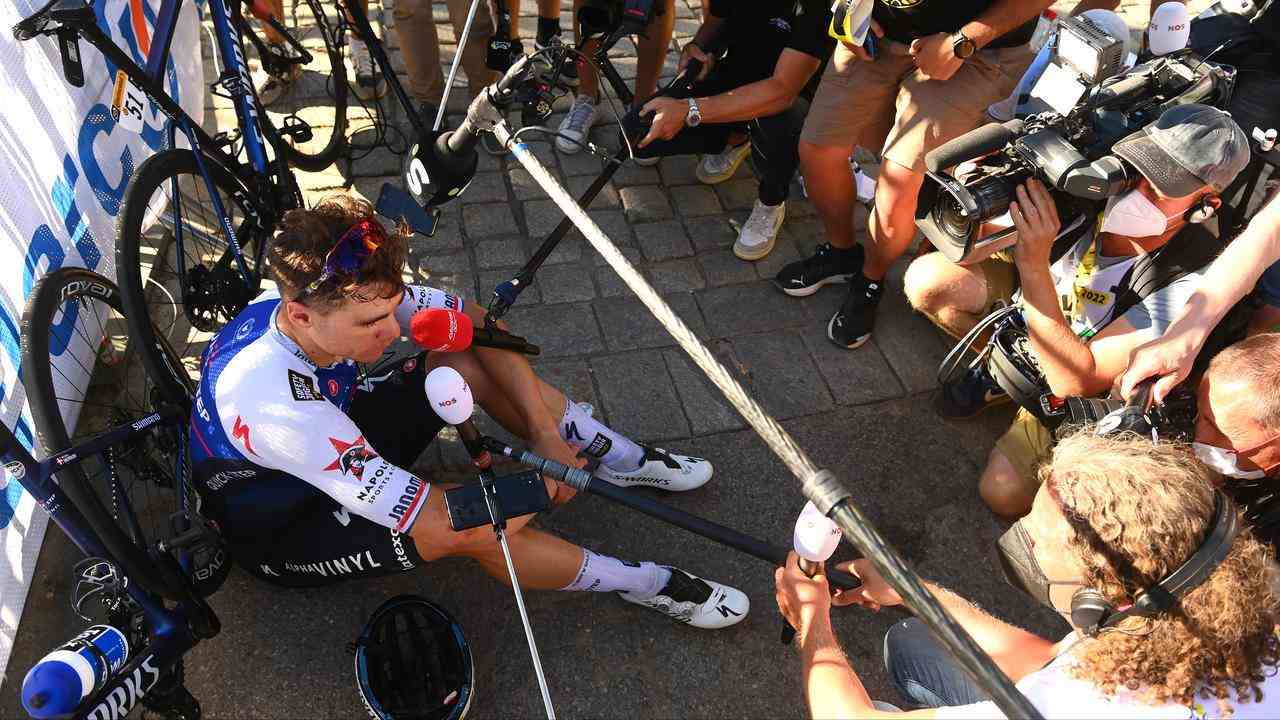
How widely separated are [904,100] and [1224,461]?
1.88m

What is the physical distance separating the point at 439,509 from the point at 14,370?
152cm

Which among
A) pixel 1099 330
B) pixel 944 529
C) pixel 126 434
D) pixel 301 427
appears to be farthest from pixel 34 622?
pixel 1099 330

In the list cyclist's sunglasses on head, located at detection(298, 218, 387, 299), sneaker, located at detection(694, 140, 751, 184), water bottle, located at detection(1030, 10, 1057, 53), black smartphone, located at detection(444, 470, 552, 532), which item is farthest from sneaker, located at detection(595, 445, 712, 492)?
water bottle, located at detection(1030, 10, 1057, 53)

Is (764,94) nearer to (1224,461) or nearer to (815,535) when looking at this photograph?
(1224,461)

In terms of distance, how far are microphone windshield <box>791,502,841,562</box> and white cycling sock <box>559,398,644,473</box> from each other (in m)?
1.31

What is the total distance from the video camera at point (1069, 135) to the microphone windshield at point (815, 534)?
1.21 m

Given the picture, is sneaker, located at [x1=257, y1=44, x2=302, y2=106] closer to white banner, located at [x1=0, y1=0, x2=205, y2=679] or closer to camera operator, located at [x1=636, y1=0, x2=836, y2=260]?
white banner, located at [x1=0, y1=0, x2=205, y2=679]

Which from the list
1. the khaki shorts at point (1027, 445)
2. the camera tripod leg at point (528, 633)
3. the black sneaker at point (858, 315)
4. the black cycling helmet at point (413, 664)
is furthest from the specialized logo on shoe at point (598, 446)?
the khaki shorts at point (1027, 445)

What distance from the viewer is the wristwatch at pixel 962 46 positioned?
10.5 feet

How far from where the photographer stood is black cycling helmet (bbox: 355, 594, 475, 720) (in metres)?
2.50

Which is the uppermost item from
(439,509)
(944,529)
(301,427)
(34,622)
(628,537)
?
(301,427)

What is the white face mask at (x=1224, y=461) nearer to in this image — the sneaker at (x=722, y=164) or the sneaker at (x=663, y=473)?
the sneaker at (x=663, y=473)

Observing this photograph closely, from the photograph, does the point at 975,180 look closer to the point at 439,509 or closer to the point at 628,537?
the point at 628,537

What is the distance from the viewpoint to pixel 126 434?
258 cm
